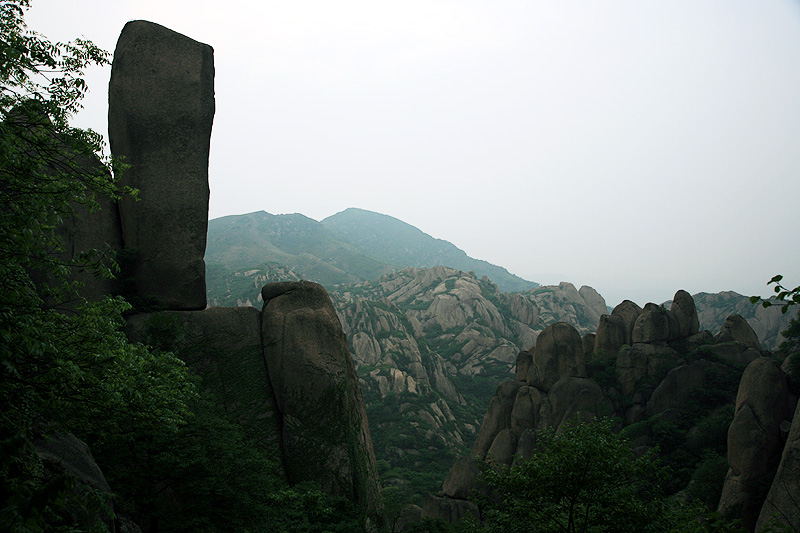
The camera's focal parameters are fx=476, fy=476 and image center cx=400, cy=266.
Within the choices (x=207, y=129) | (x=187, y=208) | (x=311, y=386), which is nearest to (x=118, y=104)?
(x=207, y=129)

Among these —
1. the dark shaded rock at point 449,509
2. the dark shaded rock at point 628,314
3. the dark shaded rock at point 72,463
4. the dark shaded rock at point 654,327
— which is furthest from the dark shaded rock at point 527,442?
the dark shaded rock at point 72,463

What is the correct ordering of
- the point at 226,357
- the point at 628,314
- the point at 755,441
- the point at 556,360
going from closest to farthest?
the point at 226,357, the point at 755,441, the point at 556,360, the point at 628,314

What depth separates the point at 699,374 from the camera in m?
40.4

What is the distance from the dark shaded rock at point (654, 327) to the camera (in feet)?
148

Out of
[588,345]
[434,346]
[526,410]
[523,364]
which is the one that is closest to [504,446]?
[526,410]

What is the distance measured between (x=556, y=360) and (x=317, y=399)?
1179 inches

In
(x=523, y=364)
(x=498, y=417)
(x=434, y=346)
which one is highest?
(x=523, y=364)

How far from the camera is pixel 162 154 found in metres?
23.6

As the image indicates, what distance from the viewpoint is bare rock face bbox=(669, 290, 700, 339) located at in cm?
4625

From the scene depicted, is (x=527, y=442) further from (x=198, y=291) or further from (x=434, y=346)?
(x=434, y=346)

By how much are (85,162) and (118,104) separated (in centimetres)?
443

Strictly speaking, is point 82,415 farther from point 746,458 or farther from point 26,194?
point 746,458

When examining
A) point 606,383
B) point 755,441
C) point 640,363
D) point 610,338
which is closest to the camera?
point 755,441

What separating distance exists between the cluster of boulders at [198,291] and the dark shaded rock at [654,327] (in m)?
33.0
